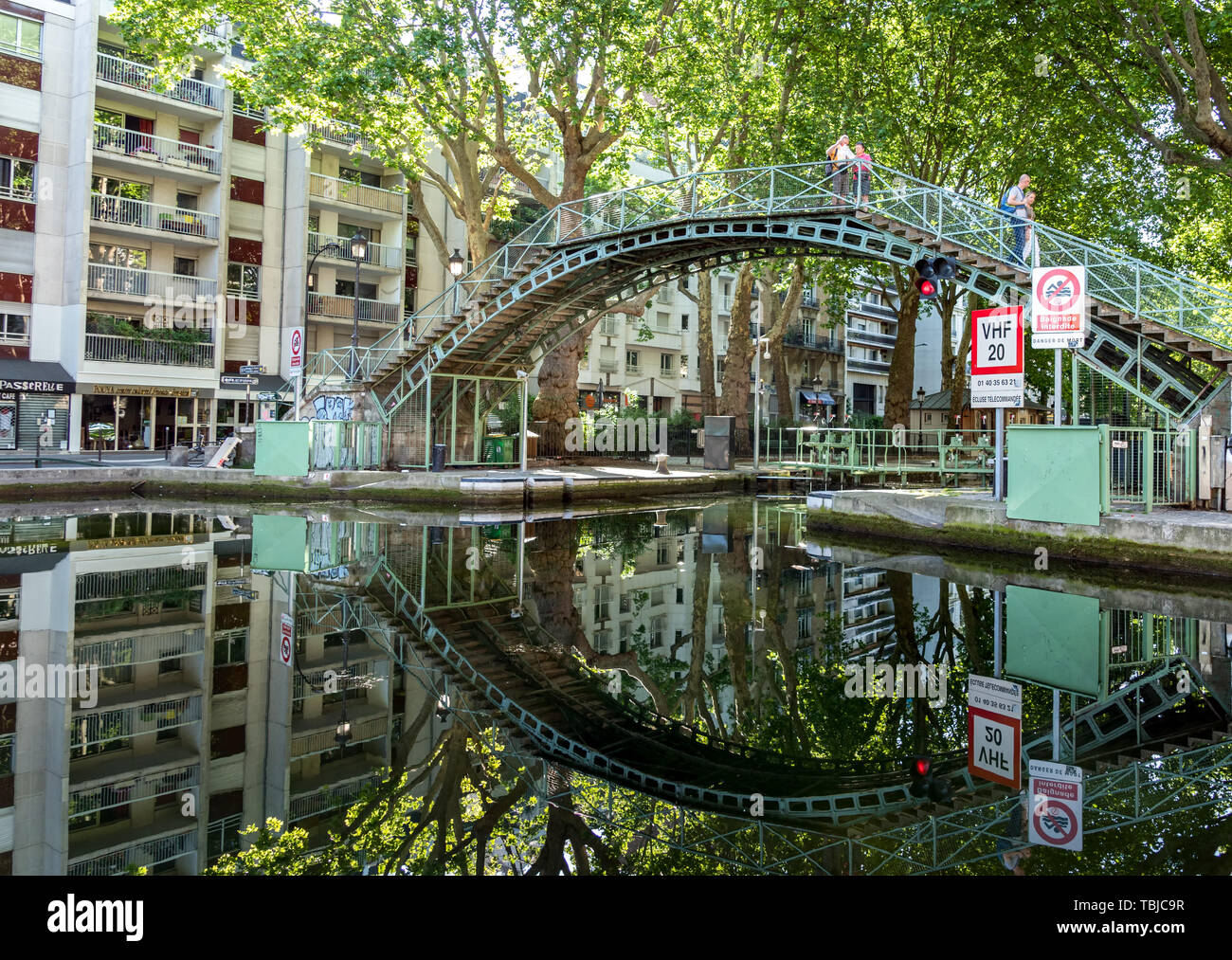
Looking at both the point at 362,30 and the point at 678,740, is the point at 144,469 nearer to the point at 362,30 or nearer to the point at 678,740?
the point at 362,30

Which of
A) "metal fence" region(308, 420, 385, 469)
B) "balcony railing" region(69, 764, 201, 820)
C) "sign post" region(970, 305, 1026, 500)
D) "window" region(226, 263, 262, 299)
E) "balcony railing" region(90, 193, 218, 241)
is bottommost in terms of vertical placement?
"balcony railing" region(69, 764, 201, 820)

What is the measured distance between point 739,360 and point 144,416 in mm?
21884

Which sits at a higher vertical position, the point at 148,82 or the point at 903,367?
the point at 148,82

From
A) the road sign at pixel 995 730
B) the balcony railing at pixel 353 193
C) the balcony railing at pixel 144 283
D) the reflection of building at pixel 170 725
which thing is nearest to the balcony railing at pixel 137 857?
the reflection of building at pixel 170 725

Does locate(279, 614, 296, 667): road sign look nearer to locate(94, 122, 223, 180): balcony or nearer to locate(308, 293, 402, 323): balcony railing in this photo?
locate(94, 122, 223, 180): balcony

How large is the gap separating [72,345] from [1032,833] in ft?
116

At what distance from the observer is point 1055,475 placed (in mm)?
13922

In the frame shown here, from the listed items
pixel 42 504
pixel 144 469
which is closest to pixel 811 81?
pixel 144 469

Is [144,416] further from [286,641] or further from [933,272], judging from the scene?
[286,641]

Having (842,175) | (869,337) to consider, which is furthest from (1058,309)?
(869,337)

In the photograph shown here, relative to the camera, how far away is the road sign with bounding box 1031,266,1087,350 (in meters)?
14.2
